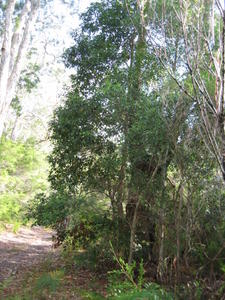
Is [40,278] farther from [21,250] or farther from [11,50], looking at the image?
[11,50]

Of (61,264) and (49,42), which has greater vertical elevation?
(49,42)

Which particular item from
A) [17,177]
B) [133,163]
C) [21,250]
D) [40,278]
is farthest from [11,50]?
[21,250]

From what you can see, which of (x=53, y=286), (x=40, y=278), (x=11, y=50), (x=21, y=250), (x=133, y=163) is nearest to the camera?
(x=133, y=163)

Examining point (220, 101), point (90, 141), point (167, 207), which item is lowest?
point (167, 207)

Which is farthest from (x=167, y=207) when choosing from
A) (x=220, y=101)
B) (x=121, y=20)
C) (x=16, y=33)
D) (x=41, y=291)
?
(x=16, y=33)

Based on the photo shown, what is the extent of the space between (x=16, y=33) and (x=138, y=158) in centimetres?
515

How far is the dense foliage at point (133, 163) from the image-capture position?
5.19m

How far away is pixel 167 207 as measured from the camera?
586 centimetres

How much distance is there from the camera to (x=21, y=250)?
11.2m

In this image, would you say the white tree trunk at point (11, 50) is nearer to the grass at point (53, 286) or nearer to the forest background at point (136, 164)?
the forest background at point (136, 164)

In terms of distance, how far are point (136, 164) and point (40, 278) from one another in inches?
120

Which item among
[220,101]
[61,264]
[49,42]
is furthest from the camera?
[49,42]

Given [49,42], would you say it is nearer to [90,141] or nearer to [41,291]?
[90,141]

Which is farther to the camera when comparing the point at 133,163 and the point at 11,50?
the point at 11,50
